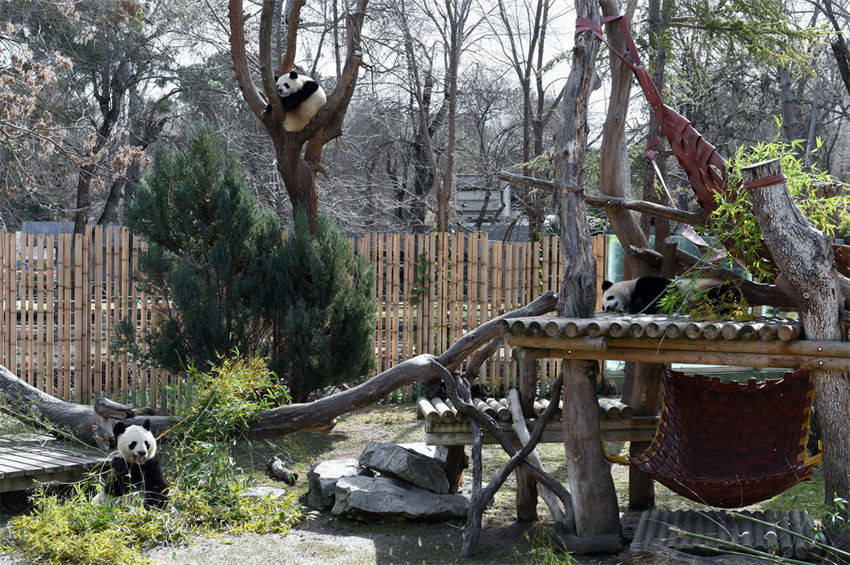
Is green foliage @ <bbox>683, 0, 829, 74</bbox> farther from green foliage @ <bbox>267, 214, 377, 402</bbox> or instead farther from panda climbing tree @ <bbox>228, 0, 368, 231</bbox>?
green foliage @ <bbox>267, 214, 377, 402</bbox>

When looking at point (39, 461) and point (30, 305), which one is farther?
point (30, 305)

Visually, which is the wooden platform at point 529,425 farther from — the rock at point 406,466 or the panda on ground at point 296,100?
the panda on ground at point 296,100

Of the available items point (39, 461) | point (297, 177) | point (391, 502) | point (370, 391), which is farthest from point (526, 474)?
point (297, 177)

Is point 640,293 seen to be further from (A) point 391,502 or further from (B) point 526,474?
(A) point 391,502

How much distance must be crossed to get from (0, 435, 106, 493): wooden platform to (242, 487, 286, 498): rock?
42.5 inches

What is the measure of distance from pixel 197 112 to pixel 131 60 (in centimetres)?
210

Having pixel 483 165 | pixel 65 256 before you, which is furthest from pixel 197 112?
pixel 65 256

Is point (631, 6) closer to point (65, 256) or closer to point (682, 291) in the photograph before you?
point (682, 291)

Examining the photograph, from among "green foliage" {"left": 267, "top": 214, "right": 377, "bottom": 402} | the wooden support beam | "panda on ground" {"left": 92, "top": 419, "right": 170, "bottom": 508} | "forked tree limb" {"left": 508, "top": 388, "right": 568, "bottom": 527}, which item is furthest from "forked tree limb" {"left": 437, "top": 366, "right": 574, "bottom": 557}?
"green foliage" {"left": 267, "top": 214, "right": 377, "bottom": 402}

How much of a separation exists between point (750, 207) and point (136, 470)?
421 cm

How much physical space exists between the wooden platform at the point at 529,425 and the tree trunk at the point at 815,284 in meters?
1.52

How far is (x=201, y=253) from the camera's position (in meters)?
8.16

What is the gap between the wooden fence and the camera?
8898 millimetres

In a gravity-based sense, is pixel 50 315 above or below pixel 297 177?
below
